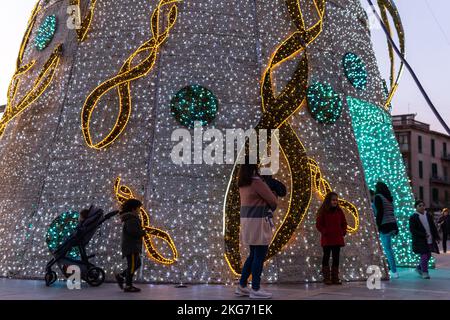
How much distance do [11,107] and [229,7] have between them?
177 inches

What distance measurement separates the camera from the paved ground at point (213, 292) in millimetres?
6133

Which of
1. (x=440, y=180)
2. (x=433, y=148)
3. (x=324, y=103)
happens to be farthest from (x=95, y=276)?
(x=440, y=180)

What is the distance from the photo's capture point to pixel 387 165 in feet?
36.9

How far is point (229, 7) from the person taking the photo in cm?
874

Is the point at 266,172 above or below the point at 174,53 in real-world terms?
below

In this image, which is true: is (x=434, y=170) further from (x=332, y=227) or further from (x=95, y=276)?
(x=95, y=276)

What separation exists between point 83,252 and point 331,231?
11.3 ft

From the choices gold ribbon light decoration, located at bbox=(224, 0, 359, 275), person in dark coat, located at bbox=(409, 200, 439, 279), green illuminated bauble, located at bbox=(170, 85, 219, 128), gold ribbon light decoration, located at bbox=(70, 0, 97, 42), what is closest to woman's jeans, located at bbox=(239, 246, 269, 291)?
gold ribbon light decoration, located at bbox=(224, 0, 359, 275)

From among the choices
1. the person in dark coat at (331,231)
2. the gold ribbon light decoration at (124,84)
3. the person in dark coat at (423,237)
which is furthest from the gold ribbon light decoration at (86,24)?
the person in dark coat at (423,237)

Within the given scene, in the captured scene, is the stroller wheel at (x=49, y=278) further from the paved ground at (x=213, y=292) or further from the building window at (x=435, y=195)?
the building window at (x=435, y=195)
